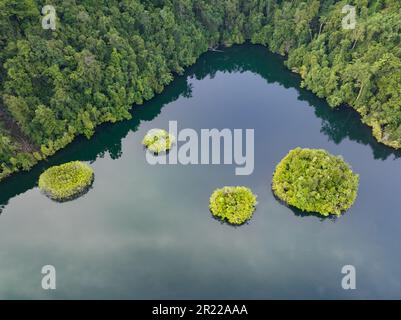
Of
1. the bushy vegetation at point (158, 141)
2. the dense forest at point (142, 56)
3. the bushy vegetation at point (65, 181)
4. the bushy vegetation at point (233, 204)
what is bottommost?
→ the bushy vegetation at point (233, 204)

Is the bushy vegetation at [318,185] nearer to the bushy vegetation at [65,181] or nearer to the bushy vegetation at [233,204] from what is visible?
the bushy vegetation at [233,204]

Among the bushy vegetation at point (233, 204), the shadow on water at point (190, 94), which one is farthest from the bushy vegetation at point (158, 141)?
the bushy vegetation at point (233, 204)

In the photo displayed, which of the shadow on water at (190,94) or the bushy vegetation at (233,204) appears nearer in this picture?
the bushy vegetation at (233,204)

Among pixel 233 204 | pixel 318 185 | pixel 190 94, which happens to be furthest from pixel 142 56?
pixel 318 185

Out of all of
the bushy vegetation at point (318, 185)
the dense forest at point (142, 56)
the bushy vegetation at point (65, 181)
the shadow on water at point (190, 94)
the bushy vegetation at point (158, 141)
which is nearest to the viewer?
the bushy vegetation at point (318, 185)

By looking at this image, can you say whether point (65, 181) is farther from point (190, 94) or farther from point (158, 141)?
point (190, 94)
